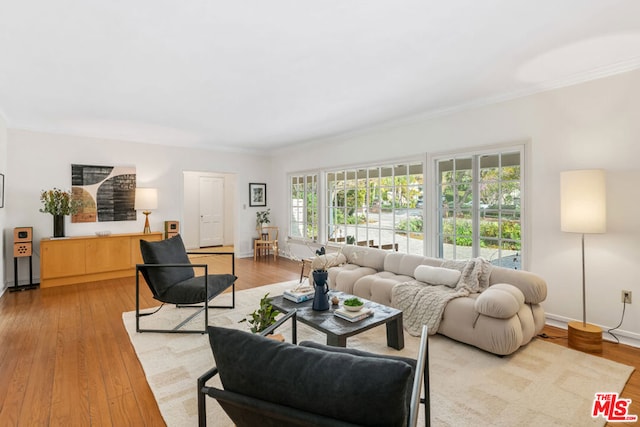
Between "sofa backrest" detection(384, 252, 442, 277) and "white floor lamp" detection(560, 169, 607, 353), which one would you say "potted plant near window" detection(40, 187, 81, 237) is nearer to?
"sofa backrest" detection(384, 252, 442, 277)

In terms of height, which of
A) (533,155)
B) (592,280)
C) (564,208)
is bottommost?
(592,280)

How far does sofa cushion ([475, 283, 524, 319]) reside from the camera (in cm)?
257

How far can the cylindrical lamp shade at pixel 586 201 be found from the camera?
284 centimetres

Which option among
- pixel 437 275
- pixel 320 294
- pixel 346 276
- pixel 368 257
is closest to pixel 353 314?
pixel 320 294

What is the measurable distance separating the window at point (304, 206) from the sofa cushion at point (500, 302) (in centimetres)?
416

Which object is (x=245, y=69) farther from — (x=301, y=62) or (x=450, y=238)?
(x=450, y=238)

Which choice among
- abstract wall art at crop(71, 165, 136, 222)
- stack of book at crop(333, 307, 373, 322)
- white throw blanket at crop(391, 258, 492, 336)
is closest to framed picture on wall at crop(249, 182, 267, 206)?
abstract wall art at crop(71, 165, 136, 222)

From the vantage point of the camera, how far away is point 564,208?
2.99 metres

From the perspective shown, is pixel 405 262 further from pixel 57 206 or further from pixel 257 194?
pixel 57 206

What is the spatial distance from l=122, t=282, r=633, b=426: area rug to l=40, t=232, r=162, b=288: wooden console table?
105 inches

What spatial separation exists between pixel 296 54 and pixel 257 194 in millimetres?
5266

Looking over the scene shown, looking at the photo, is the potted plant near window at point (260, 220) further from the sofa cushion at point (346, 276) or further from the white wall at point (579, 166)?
the white wall at point (579, 166)

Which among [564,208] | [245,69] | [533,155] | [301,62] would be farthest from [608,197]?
[245,69]

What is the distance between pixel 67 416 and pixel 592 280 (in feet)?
14.4
